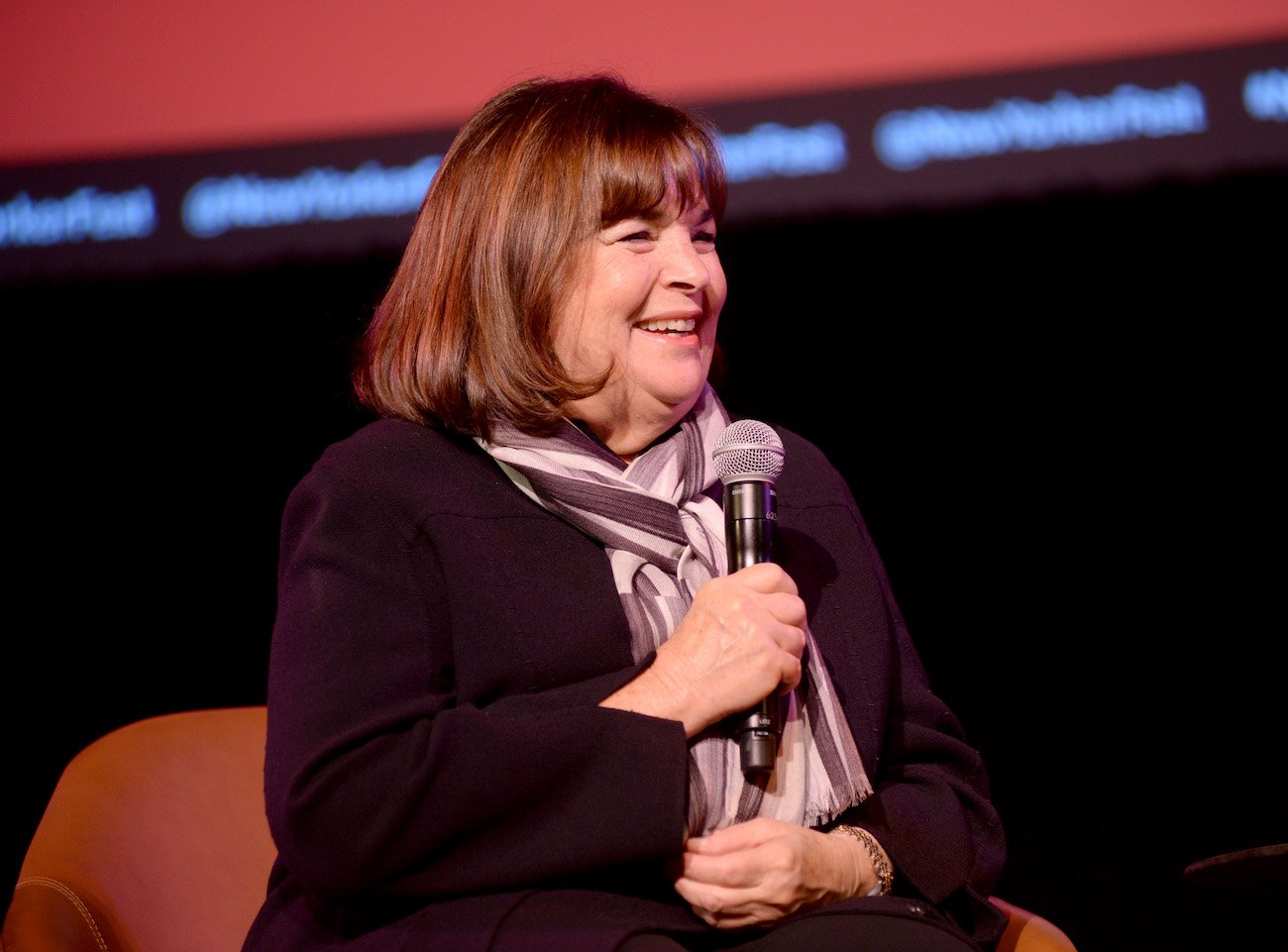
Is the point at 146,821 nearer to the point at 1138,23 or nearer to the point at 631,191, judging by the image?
the point at 631,191

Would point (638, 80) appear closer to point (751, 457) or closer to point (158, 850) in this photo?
point (751, 457)

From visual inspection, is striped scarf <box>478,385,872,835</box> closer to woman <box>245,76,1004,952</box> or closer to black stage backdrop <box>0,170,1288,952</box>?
woman <box>245,76,1004,952</box>

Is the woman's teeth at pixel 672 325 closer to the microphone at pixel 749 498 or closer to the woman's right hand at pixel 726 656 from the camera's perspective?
the microphone at pixel 749 498

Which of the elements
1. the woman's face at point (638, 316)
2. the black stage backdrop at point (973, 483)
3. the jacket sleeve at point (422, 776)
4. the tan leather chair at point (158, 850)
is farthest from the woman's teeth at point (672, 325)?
the black stage backdrop at point (973, 483)

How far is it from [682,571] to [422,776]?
0.47 metres

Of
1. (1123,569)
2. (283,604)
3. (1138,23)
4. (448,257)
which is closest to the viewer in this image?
(283,604)

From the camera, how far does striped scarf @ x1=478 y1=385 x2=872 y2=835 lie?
57.9 inches

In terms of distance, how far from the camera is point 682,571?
Result: 1.64 metres

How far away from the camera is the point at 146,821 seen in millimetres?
1858

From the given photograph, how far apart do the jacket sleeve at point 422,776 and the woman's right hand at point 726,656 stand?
45 mm

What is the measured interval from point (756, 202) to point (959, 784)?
5.25 feet

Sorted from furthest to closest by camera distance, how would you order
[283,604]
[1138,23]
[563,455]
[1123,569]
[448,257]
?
1. [1123,569]
2. [1138,23]
3. [448,257]
4. [563,455]
5. [283,604]

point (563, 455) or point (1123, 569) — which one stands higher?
point (563, 455)

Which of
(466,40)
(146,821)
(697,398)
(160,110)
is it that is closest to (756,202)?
(466,40)
